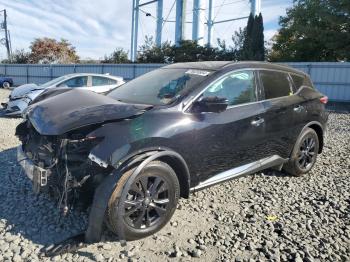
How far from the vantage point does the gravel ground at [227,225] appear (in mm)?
3121

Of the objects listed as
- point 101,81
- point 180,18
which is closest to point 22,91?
point 101,81

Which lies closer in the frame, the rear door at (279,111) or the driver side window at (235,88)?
the driver side window at (235,88)

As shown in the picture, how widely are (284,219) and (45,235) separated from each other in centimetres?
253

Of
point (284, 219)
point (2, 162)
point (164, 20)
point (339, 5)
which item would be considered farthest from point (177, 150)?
point (164, 20)

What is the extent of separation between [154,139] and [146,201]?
0.60 metres

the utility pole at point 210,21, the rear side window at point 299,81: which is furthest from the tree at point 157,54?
the rear side window at point 299,81

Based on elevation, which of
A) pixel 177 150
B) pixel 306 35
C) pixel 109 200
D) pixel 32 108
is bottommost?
pixel 109 200

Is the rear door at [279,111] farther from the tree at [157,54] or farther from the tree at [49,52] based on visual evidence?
the tree at [49,52]

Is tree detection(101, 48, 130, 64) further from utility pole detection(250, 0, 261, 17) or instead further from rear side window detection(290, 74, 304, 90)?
rear side window detection(290, 74, 304, 90)

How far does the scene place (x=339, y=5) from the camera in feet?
72.9

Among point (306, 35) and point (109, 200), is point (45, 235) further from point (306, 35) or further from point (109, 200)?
point (306, 35)

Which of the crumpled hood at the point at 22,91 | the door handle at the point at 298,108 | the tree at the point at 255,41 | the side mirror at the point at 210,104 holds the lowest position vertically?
the crumpled hood at the point at 22,91

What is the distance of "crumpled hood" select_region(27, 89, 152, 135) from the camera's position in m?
3.13

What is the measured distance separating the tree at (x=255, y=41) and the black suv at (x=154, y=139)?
1914 cm
